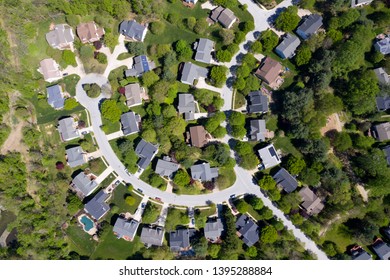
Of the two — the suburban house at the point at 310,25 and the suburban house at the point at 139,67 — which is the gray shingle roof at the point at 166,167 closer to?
the suburban house at the point at 139,67

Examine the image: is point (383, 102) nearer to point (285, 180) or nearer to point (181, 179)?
point (285, 180)

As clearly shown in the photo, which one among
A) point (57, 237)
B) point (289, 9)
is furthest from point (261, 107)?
point (57, 237)

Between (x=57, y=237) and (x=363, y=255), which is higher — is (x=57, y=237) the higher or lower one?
the lower one

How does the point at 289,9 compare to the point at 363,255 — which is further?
the point at 289,9

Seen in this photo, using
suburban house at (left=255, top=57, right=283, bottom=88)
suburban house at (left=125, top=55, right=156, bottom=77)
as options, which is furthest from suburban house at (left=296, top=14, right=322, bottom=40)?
suburban house at (left=125, top=55, right=156, bottom=77)

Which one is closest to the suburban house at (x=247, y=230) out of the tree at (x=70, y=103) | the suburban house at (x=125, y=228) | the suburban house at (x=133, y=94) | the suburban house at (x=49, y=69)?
the suburban house at (x=125, y=228)

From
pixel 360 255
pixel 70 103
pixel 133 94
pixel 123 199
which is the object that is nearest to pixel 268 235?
pixel 360 255

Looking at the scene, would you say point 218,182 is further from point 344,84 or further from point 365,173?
point 344,84
